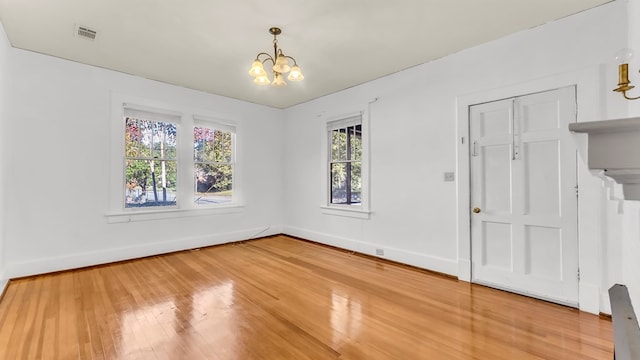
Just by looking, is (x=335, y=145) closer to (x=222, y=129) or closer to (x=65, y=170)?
(x=222, y=129)

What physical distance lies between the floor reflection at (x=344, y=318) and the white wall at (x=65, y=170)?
10.3ft

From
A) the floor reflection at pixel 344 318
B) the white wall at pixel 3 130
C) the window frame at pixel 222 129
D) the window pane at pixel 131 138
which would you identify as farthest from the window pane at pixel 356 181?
the white wall at pixel 3 130

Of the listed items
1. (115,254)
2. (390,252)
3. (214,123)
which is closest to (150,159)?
(214,123)

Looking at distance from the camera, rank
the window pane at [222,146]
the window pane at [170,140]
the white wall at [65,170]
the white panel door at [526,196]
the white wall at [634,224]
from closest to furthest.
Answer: the white wall at [634,224]
the white panel door at [526,196]
the white wall at [65,170]
the window pane at [170,140]
the window pane at [222,146]

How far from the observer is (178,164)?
4809 mm

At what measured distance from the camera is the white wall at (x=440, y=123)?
2580 millimetres

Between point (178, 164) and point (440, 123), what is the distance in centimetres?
405

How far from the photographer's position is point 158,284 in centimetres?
332

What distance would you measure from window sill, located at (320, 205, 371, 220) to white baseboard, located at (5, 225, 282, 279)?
5.03 ft

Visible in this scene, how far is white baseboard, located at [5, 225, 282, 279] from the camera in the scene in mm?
3520

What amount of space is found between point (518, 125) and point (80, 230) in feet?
18.0

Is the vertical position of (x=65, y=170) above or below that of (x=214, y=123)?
below

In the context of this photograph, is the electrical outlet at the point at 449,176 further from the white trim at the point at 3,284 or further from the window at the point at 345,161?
the white trim at the point at 3,284

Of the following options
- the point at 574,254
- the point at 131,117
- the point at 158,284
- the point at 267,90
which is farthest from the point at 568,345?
the point at 131,117
